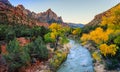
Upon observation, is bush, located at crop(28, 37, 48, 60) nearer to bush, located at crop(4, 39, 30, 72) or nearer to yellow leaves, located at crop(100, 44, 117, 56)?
bush, located at crop(4, 39, 30, 72)

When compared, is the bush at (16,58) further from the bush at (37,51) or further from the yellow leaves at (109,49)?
the yellow leaves at (109,49)

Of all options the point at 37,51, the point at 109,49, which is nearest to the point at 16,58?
the point at 37,51

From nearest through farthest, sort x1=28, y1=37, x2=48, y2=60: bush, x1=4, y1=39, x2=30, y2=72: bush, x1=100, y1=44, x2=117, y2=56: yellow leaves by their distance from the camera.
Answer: x1=4, y1=39, x2=30, y2=72: bush < x1=100, y1=44, x2=117, y2=56: yellow leaves < x1=28, y1=37, x2=48, y2=60: bush

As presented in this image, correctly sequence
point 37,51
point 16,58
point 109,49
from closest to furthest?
point 16,58 < point 109,49 < point 37,51

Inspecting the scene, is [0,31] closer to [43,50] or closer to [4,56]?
[43,50]

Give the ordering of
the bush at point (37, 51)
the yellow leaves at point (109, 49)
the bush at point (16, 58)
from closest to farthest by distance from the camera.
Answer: the bush at point (16, 58), the yellow leaves at point (109, 49), the bush at point (37, 51)

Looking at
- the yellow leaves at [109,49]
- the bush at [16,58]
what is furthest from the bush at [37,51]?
the yellow leaves at [109,49]

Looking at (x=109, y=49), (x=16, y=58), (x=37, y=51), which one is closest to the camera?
(x=16, y=58)

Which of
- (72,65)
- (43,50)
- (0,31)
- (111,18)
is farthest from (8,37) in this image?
(111,18)

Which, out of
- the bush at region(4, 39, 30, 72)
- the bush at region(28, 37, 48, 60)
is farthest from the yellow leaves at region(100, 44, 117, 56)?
the bush at region(4, 39, 30, 72)

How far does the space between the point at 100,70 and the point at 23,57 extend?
15.3m

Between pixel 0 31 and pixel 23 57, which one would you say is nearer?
pixel 23 57

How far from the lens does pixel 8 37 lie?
256 ft

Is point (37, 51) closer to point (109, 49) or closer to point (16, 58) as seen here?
point (16, 58)
